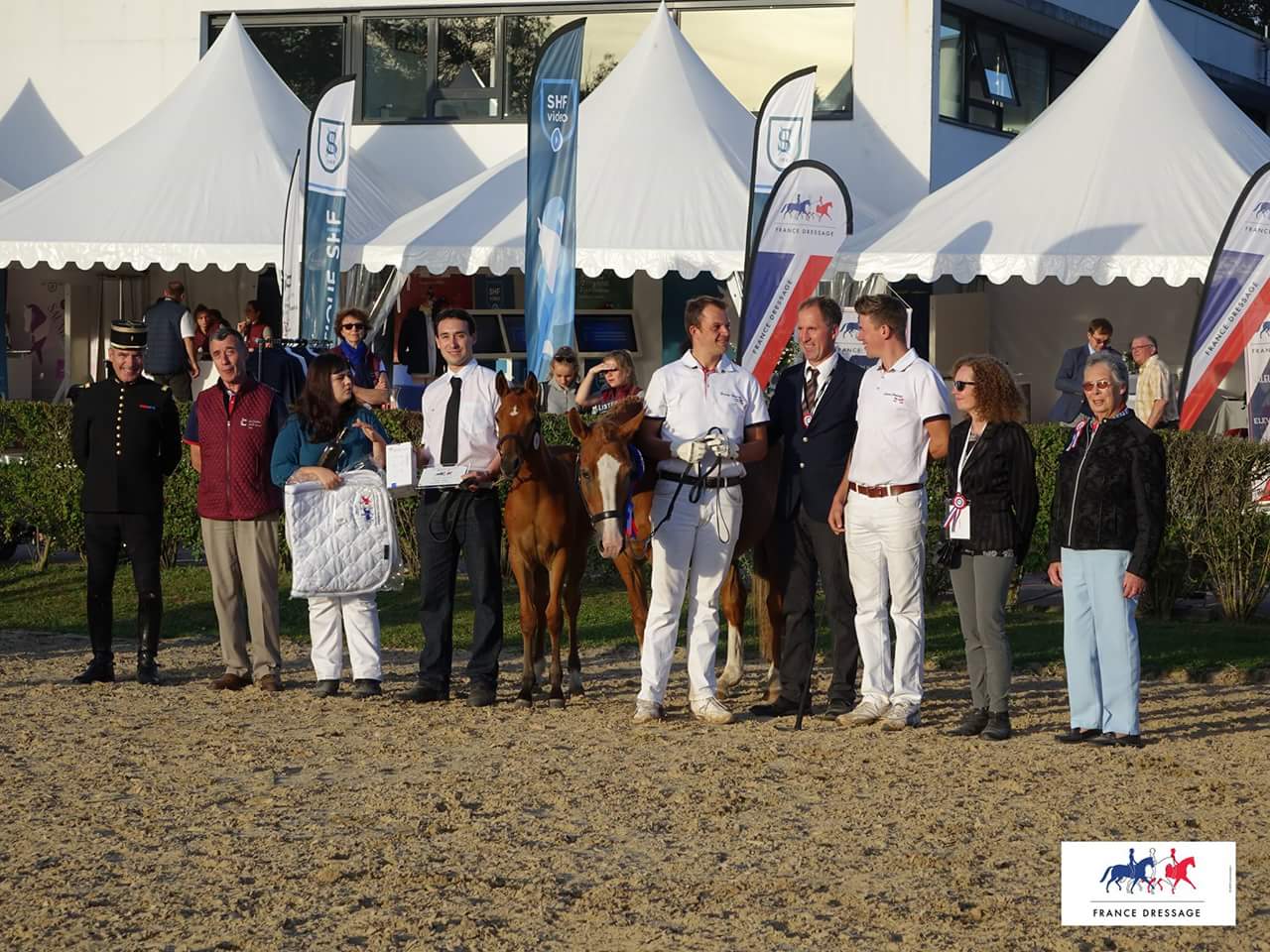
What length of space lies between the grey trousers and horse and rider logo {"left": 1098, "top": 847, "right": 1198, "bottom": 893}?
9.66 feet

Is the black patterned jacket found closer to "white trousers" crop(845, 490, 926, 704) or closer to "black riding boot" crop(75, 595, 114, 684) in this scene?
"white trousers" crop(845, 490, 926, 704)

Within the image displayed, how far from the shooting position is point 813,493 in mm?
9016

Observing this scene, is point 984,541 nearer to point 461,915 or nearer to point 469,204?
point 461,915

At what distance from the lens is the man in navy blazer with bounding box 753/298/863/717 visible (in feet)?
29.4

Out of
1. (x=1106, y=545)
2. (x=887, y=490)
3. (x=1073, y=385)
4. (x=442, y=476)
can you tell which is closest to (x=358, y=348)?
(x=442, y=476)

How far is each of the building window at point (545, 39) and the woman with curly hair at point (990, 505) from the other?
1566 centimetres

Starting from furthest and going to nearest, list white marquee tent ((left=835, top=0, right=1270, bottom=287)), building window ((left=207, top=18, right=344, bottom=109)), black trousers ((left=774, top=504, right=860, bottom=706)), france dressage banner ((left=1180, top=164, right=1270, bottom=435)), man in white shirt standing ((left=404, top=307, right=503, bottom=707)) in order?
1. building window ((left=207, top=18, right=344, bottom=109))
2. white marquee tent ((left=835, top=0, right=1270, bottom=287))
3. france dressage banner ((left=1180, top=164, right=1270, bottom=435))
4. man in white shirt standing ((left=404, top=307, right=503, bottom=707))
5. black trousers ((left=774, top=504, right=860, bottom=706))

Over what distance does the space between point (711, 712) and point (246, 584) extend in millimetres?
2706

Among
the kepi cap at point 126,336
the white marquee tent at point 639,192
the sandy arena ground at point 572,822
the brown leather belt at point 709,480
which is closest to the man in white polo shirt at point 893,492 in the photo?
the sandy arena ground at point 572,822

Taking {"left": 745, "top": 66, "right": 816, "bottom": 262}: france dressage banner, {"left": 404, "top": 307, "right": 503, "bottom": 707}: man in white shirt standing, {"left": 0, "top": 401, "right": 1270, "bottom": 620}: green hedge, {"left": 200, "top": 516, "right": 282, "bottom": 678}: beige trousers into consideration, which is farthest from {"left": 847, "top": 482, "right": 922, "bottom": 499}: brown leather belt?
{"left": 745, "top": 66, "right": 816, "bottom": 262}: france dressage banner

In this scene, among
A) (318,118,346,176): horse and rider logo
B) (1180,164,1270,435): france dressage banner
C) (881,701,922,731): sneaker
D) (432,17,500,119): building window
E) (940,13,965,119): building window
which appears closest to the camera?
(881,701,922,731): sneaker

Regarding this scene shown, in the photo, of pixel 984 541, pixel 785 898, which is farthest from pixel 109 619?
pixel 785 898

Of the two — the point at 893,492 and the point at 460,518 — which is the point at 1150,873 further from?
the point at 460,518

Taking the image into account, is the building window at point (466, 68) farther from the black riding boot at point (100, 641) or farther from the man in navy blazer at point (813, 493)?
the man in navy blazer at point (813, 493)
